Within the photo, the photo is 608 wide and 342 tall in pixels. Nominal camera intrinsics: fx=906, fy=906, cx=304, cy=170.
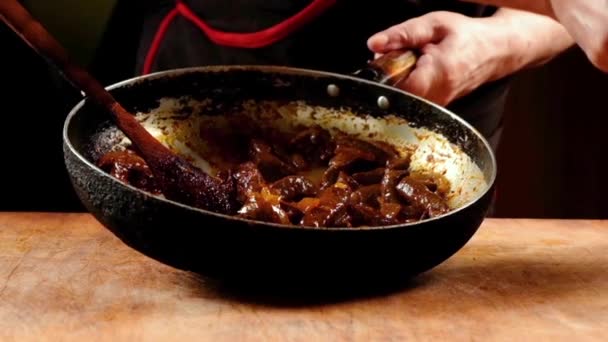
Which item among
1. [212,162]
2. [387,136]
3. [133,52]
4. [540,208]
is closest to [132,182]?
[212,162]

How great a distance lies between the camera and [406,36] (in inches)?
58.4

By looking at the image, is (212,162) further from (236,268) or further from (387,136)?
(236,268)

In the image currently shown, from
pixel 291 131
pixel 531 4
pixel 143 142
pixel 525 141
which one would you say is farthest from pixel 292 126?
pixel 525 141

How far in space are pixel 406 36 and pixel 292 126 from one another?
0.25m

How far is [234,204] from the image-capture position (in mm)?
1156

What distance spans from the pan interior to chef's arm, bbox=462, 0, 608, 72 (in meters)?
0.24

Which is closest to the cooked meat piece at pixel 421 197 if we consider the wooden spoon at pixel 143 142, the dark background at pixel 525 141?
the wooden spoon at pixel 143 142

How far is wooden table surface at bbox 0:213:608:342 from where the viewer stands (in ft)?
3.28

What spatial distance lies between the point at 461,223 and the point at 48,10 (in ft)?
4.61

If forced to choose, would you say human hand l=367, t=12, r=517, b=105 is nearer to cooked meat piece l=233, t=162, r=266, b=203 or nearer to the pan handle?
the pan handle

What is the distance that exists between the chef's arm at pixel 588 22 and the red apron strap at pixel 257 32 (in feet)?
1.87

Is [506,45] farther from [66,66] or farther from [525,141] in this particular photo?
[525,141]

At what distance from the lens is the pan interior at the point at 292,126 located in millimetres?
1306

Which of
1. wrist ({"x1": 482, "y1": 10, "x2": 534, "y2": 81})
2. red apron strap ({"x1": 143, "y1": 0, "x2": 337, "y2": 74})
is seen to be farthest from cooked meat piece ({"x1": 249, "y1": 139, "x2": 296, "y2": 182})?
wrist ({"x1": 482, "y1": 10, "x2": 534, "y2": 81})
